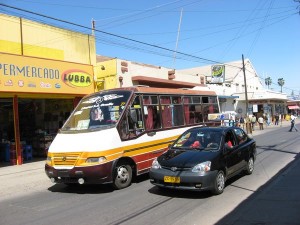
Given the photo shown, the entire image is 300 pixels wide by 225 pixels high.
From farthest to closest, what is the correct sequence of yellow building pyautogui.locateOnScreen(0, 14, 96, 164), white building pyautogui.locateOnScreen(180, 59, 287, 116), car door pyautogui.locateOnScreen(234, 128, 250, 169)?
white building pyautogui.locateOnScreen(180, 59, 287, 116)
yellow building pyautogui.locateOnScreen(0, 14, 96, 164)
car door pyautogui.locateOnScreen(234, 128, 250, 169)

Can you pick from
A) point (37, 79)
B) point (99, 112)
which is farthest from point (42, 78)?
point (99, 112)

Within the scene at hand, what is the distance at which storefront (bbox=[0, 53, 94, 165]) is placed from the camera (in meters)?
14.8

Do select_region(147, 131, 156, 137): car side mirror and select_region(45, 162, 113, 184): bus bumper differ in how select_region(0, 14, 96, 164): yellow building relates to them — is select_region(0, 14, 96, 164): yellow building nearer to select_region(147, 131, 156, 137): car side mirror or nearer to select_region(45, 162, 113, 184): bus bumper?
select_region(147, 131, 156, 137): car side mirror

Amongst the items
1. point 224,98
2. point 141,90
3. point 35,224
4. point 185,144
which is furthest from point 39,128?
point 224,98

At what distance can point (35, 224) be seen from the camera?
6.48 m

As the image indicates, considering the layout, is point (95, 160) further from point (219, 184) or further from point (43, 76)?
point (43, 76)

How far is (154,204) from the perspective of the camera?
753 centimetres

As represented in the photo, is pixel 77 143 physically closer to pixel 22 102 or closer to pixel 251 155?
pixel 251 155

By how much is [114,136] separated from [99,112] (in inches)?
42.7

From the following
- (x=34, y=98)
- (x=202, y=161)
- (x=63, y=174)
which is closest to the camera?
(x=202, y=161)

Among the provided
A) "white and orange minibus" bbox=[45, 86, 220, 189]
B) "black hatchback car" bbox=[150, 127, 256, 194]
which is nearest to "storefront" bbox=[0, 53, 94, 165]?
"white and orange minibus" bbox=[45, 86, 220, 189]

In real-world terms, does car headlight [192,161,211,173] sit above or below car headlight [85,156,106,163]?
below

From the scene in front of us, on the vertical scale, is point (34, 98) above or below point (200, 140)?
above

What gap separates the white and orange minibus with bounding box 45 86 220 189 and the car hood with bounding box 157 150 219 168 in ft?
4.20
